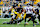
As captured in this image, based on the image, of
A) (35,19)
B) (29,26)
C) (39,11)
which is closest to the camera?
(29,26)

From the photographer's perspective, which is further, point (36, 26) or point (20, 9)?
point (20, 9)

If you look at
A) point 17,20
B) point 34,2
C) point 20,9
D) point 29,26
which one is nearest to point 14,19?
point 17,20

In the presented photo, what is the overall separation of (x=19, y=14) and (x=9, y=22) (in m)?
0.53

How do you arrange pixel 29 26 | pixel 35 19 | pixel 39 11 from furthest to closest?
1. pixel 39 11
2. pixel 35 19
3. pixel 29 26

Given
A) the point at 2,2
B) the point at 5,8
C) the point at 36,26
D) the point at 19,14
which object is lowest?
the point at 36,26

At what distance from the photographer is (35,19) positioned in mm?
3941

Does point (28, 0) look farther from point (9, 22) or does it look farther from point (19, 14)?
point (9, 22)

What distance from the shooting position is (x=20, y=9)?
399 centimetres

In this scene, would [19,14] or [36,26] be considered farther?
[19,14]

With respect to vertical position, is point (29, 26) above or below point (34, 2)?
below

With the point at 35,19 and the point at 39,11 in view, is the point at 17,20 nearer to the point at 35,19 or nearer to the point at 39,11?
the point at 35,19

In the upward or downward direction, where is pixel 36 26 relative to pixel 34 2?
downward

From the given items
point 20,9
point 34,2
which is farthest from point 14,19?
point 34,2

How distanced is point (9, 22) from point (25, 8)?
0.86 meters
